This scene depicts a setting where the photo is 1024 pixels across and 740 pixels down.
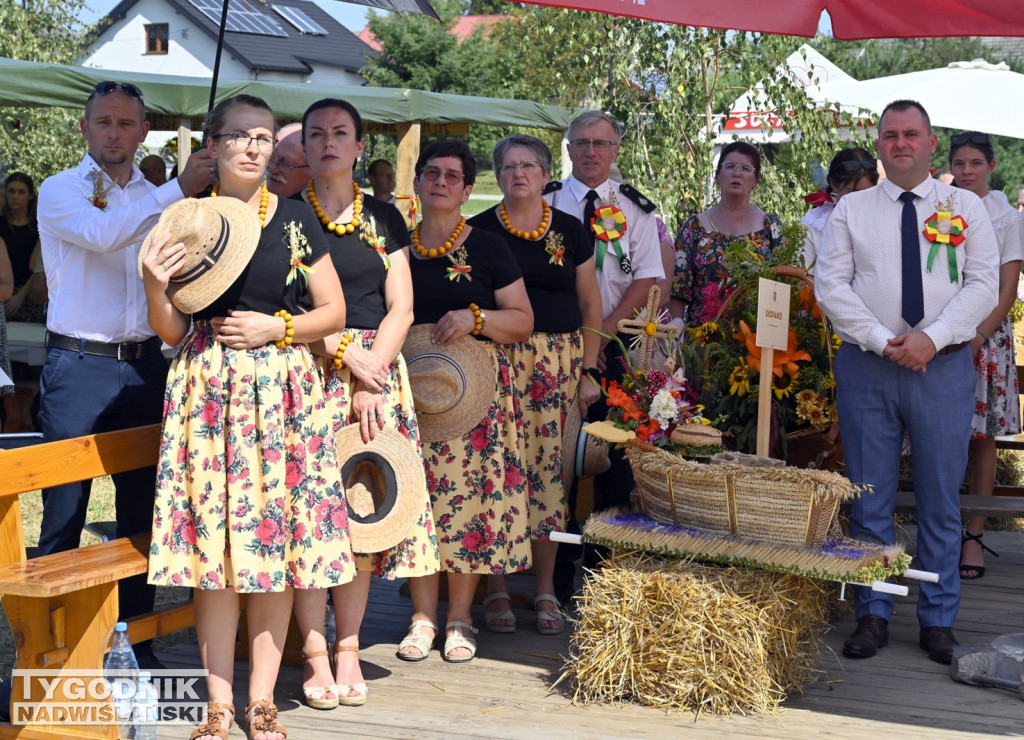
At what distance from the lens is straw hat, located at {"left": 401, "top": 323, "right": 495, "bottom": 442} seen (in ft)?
14.6

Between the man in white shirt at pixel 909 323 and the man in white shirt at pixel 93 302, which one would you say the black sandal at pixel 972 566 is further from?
the man in white shirt at pixel 93 302

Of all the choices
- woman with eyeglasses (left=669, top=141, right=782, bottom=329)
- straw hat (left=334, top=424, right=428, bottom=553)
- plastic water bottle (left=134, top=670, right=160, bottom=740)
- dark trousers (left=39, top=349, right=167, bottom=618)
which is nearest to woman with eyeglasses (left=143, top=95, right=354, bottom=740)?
plastic water bottle (left=134, top=670, right=160, bottom=740)

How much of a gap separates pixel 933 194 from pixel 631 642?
195cm

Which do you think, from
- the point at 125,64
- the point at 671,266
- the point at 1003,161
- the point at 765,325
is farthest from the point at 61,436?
the point at 125,64

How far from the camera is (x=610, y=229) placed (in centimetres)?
559

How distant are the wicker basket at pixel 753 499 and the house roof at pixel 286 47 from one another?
4158 cm

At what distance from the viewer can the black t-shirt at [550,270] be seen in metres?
4.92

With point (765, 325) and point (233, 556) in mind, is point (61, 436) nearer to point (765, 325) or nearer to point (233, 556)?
point (233, 556)

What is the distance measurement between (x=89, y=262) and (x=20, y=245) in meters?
5.40

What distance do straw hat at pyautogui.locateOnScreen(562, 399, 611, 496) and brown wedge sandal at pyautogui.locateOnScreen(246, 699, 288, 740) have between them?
1.62 metres

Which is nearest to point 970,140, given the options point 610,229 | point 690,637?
point 610,229

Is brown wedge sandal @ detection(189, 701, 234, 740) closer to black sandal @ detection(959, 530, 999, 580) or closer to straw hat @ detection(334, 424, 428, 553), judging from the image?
straw hat @ detection(334, 424, 428, 553)

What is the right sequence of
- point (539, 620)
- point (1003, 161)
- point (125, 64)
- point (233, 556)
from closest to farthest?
point (233, 556), point (539, 620), point (1003, 161), point (125, 64)

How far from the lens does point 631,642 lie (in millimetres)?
4086
